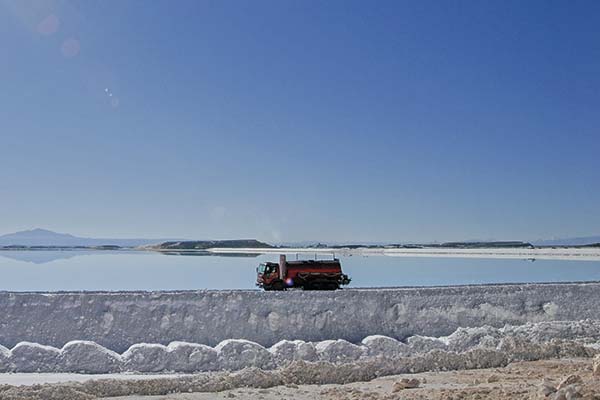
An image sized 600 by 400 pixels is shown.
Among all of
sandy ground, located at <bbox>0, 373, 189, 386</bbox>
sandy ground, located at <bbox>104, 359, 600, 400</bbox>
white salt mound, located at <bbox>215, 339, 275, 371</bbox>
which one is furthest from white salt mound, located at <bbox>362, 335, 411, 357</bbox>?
sandy ground, located at <bbox>0, 373, 189, 386</bbox>

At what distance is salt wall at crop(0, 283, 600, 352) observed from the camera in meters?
8.29

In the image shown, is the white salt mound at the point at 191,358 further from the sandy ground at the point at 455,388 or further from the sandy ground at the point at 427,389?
the sandy ground at the point at 455,388

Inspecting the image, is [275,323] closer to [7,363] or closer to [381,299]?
[381,299]

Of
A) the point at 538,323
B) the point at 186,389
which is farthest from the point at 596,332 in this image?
the point at 186,389

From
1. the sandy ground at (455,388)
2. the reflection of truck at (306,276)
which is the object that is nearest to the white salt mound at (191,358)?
the sandy ground at (455,388)

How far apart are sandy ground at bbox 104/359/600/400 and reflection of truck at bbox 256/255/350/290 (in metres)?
3.67

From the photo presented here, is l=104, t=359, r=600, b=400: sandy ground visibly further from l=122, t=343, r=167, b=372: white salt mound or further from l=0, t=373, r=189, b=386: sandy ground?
l=122, t=343, r=167, b=372: white salt mound

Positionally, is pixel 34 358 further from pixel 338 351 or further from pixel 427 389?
pixel 427 389

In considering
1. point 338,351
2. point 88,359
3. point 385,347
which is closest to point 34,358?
point 88,359

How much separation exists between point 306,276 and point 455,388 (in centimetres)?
476

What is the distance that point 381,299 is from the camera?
9227mm

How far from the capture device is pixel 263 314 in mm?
8742

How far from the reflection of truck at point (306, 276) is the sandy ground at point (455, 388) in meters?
3.67

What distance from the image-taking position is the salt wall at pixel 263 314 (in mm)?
8289
